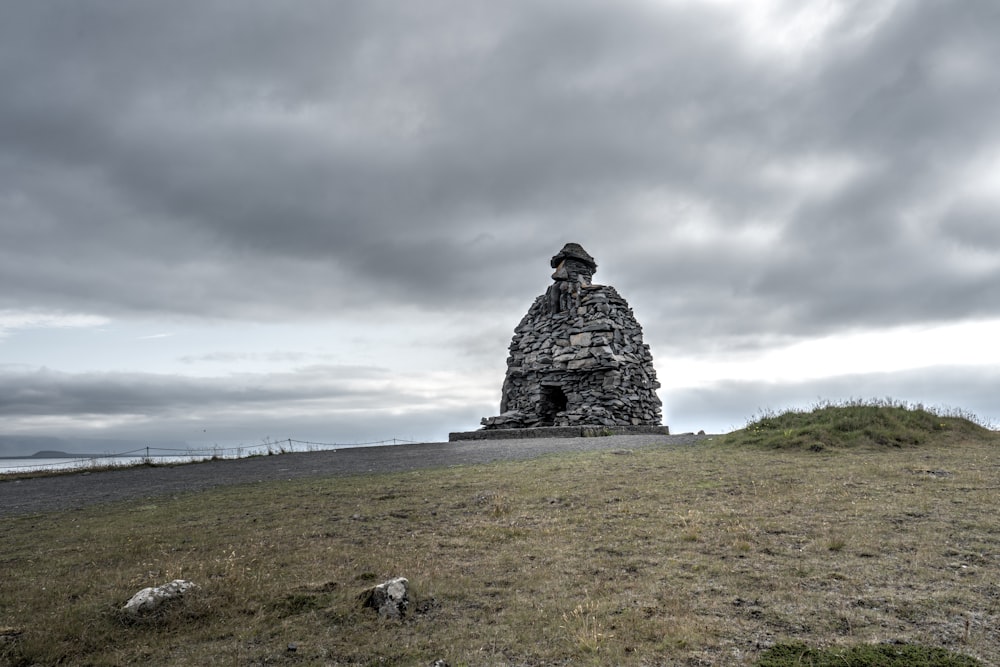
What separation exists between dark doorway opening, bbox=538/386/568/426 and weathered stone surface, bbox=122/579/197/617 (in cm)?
2373

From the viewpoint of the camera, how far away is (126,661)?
13.3ft

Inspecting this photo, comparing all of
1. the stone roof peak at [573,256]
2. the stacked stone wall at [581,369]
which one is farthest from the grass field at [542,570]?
the stone roof peak at [573,256]

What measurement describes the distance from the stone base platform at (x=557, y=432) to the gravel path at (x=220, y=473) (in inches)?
166

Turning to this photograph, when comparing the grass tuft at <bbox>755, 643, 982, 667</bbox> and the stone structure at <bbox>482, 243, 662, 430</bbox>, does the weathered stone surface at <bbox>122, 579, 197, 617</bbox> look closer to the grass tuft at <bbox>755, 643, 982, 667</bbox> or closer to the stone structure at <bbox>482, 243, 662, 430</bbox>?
the grass tuft at <bbox>755, 643, 982, 667</bbox>

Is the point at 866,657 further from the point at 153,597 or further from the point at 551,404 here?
the point at 551,404

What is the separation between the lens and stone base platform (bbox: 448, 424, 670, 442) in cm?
2197

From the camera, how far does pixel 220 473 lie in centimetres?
1477

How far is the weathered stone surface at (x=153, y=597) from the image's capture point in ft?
15.3

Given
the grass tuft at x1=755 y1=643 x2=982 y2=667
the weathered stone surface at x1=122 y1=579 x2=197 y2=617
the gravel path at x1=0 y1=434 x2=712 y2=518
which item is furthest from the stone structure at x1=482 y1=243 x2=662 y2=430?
the grass tuft at x1=755 y1=643 x2=982 y2=667

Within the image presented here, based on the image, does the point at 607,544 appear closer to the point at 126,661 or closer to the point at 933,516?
the point at 933,516

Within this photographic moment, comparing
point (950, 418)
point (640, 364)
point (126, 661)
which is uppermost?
point (640, 364)

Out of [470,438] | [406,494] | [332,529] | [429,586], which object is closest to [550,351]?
[470,438]

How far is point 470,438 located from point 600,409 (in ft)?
19.8

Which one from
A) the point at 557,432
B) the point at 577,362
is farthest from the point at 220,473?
the point at 577,362
